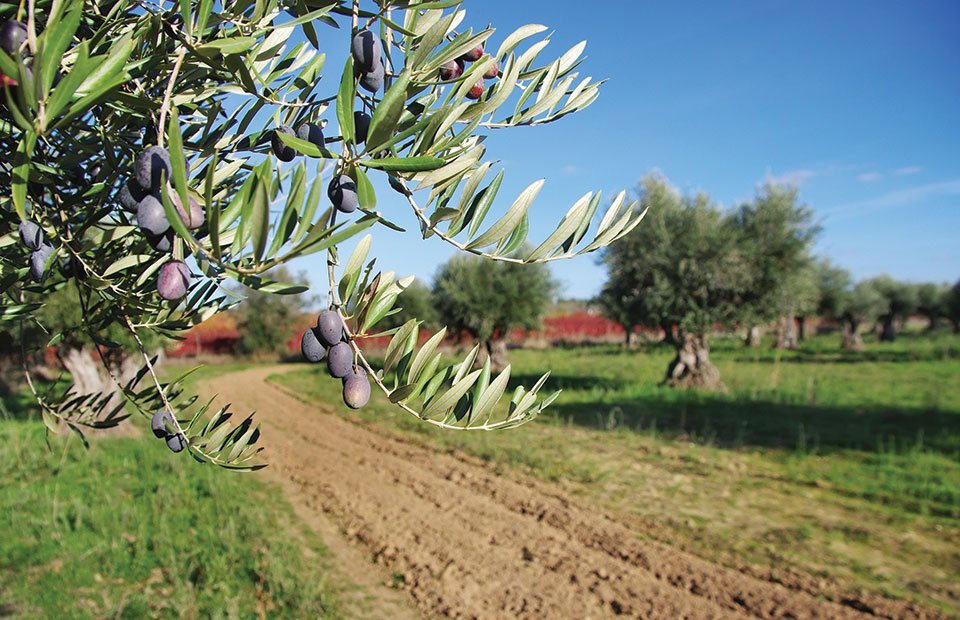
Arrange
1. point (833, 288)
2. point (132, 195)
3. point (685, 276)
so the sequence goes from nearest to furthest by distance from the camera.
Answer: point (132, 195) < point (685, 276) < point (833, 288)

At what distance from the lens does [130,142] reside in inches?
43.4

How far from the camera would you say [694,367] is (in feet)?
54.6

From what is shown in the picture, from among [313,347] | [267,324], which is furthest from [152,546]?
[267,324]

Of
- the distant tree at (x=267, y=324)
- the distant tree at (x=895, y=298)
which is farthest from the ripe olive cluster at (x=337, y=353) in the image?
the distant tree at (x=895, y=298)

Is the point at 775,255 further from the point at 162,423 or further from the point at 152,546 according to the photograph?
the point at 162,423

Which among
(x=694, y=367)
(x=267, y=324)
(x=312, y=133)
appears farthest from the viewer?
(x=267, y=324)

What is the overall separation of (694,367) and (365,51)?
17.0 metres

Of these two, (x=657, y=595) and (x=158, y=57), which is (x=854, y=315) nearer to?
(x=657, y=595)

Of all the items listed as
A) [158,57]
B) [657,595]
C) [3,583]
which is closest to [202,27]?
[158,57]

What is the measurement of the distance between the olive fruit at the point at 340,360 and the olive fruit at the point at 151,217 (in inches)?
10.3

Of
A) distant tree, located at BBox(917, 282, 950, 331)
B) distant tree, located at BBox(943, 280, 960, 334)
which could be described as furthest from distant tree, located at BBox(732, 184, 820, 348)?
distant tree, located at BBox(917, 282, 950, 331)

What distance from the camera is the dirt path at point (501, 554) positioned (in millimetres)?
4930

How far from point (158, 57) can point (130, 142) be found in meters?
0.27

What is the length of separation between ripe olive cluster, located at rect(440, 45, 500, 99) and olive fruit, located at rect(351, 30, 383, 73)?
0.16 meters
